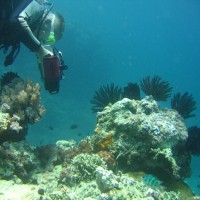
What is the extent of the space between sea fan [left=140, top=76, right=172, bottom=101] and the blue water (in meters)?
7.95

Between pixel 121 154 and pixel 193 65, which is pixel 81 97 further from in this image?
pixel 193 65

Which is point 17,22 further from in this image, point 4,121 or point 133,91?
point 133,91

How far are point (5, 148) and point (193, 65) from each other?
13983 cm

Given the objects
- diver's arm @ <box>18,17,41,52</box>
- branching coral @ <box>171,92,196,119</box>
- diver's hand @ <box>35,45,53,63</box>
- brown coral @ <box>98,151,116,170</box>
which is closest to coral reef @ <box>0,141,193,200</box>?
brown coral @ <box>98,151,116,170</box>

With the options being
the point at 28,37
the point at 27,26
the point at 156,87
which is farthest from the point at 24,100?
the point at 156,87

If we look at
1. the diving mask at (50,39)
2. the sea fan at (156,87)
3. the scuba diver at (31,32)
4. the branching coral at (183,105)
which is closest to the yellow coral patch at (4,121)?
the scuba diver at (31,32)

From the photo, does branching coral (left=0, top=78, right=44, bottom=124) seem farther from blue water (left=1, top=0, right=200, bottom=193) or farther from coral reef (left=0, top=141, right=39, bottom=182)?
blue water (left=1, top=0, right=200, bottom=193)

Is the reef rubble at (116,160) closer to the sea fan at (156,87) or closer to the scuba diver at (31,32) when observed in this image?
the sea fan at (156,87)

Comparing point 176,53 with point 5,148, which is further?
point 176,53

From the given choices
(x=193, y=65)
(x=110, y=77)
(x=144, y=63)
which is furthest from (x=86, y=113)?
(x=193, y=65)

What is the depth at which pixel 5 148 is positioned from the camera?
21.2 feet

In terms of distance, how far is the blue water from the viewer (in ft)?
131

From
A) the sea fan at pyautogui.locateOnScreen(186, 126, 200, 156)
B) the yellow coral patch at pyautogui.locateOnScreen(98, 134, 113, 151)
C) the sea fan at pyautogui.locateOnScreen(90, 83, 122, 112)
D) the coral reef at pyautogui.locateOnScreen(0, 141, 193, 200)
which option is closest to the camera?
the coral reef at pyautogui.locateOnScreen(0, 141, 193, 200)

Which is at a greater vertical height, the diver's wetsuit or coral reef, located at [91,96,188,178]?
the diver's wetsuit
